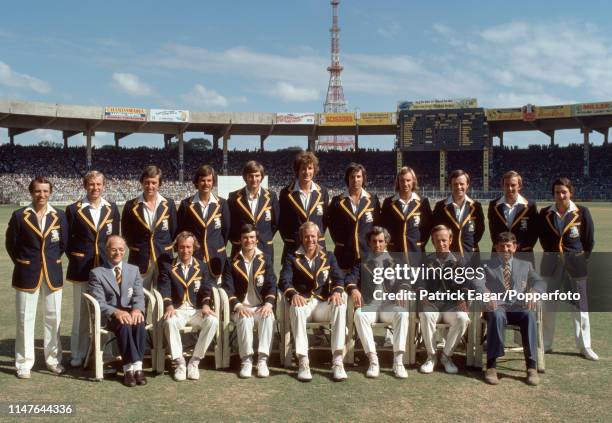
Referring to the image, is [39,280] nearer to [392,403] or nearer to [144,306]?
[144,306]

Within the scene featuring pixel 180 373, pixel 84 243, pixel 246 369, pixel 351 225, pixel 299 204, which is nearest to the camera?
pixel 180 373

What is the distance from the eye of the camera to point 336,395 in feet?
14.2

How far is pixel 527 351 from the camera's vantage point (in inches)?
185

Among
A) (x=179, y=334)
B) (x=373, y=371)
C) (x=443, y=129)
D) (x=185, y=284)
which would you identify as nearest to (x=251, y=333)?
(x=179, y=334)

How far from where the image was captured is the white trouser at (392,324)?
488 cm

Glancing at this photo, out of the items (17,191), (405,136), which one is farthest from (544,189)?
Result: (17,191)

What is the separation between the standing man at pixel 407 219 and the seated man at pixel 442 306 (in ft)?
1.18

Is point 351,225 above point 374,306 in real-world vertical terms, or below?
above

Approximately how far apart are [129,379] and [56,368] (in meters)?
0.79

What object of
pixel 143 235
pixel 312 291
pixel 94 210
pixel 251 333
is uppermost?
pixel 94 210

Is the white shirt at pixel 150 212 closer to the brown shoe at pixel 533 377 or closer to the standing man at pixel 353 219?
the standing man at pixel 353 219

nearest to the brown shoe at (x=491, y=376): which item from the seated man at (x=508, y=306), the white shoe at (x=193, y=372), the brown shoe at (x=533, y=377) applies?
the seated man at (x=508, y=306)

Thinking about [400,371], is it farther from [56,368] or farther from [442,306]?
[56,368]

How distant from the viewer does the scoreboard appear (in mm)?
40844
